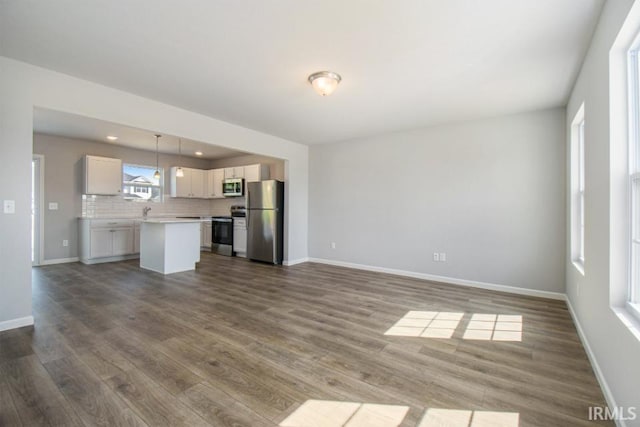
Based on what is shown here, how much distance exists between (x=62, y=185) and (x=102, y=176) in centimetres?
69

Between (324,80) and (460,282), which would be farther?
(460,282)

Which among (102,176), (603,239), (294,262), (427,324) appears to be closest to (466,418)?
(427,324)

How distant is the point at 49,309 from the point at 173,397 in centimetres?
255

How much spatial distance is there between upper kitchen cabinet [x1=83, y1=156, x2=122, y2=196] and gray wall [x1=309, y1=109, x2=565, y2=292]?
4.48 m

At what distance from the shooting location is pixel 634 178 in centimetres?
162

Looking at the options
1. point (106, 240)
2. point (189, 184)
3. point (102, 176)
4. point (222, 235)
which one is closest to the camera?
point (106, 240)

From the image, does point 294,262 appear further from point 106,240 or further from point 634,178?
point 634,178

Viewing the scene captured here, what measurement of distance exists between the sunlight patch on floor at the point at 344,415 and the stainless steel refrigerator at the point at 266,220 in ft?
14.3

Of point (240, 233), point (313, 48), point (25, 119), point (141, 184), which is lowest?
point (240, 233)

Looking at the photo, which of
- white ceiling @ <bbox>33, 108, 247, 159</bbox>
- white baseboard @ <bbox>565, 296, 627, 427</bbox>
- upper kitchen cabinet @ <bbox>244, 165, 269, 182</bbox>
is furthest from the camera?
upper kitchen cabinet @ <bbox>244, 165, 269, 182</bbox>

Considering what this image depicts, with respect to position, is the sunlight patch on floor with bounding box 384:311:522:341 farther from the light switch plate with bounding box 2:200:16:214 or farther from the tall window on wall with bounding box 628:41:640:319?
the light switch plate with bounding box 2:200:16:214

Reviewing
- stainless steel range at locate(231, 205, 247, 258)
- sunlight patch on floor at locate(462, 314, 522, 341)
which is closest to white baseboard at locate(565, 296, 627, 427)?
sunlight patch on floor at locate(462, 314, 522, 341)

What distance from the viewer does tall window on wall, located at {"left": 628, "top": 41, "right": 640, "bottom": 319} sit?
161cm

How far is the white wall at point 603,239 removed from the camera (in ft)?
5.01
